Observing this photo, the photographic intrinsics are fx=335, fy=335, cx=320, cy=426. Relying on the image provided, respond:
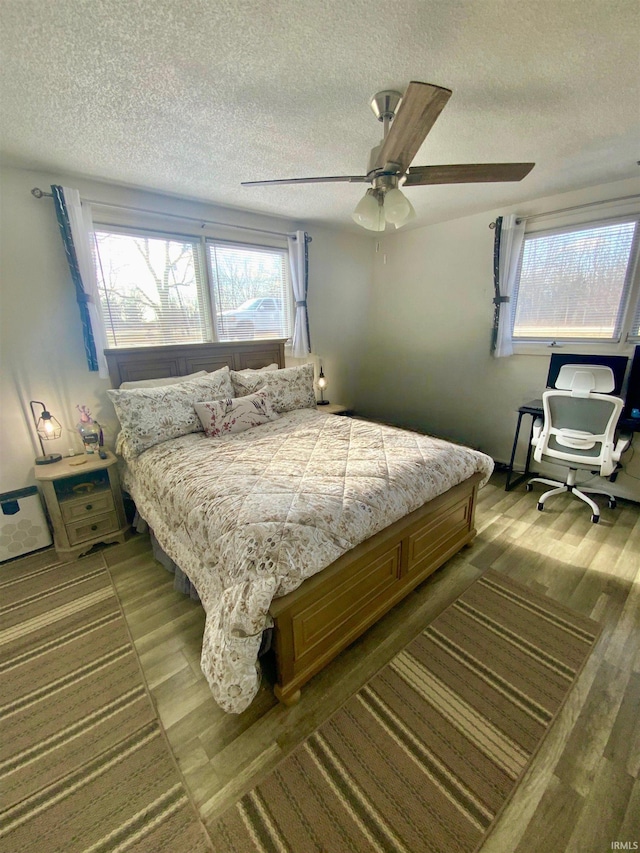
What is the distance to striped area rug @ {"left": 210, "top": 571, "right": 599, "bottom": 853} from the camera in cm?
103

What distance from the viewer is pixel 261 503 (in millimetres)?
1483

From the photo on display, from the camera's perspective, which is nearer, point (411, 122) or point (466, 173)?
point (411, 122)

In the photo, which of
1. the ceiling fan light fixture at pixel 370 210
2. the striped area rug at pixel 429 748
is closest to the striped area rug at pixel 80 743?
the striped area rug at pixel 429 748

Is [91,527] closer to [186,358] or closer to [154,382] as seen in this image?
[154,382]

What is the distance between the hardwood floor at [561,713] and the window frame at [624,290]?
1441 millimetres

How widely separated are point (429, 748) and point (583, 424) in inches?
90.7

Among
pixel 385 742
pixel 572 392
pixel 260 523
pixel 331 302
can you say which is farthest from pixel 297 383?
pixel 385 742

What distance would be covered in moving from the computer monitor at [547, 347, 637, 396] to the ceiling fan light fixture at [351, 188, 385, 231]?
2.07 m

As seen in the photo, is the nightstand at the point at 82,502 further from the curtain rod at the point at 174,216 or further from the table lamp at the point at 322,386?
the table lamp at the point at 322,386

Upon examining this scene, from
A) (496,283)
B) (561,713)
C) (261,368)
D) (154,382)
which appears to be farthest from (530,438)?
(154,382)

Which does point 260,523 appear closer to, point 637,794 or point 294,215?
point 637,794

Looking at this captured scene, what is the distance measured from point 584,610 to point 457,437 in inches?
87.1

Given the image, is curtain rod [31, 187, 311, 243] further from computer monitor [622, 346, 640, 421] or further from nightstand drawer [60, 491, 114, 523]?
computer monitor [622, 346, 640, 421]

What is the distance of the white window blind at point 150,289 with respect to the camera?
256 cm
